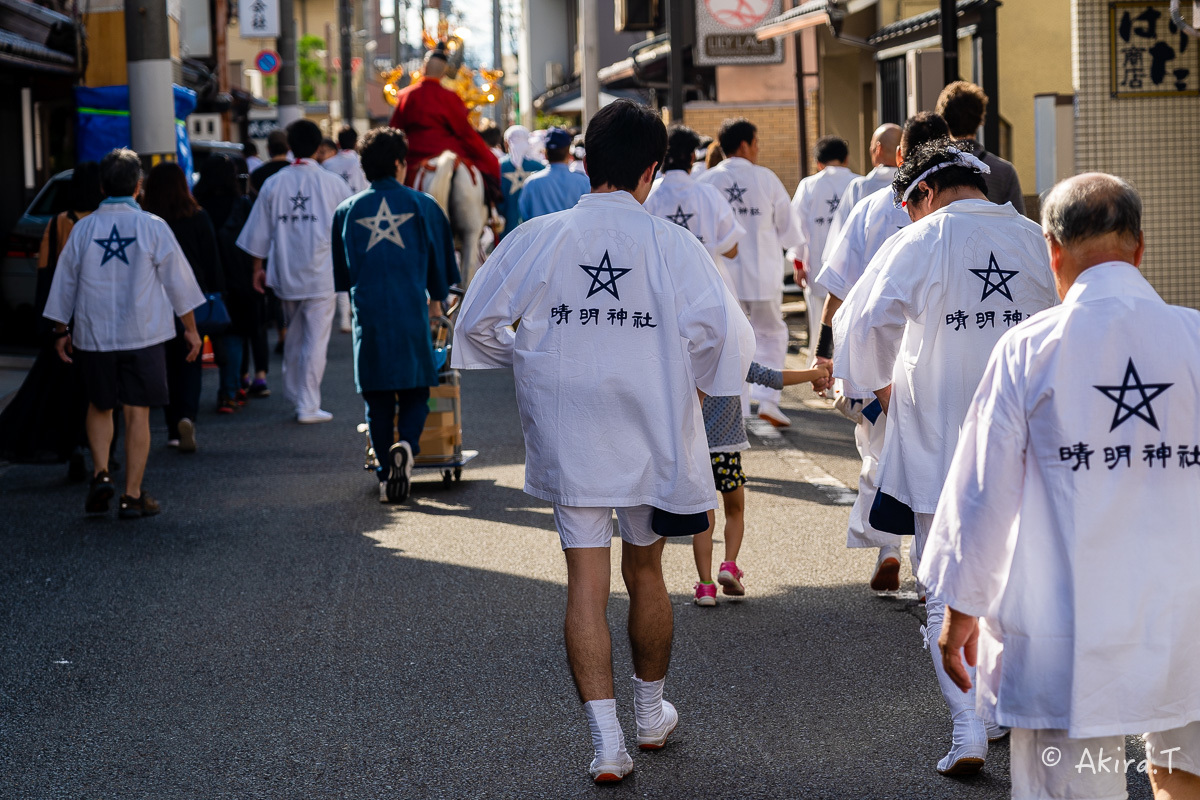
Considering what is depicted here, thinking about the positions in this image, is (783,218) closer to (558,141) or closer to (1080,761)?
(558,141)

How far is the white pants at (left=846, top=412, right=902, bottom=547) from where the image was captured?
19.8ft

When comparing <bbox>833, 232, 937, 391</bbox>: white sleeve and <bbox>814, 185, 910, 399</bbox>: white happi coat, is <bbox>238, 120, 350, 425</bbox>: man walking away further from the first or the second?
<bbox>833, 232, 937, 391</bbox>: white sleeve

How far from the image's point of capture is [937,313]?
445 centimetres

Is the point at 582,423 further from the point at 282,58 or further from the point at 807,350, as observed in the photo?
the point at 282,58

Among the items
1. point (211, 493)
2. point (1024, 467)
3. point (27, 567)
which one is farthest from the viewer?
point (211, 493)

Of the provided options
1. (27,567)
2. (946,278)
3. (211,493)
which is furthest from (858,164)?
(946,278)

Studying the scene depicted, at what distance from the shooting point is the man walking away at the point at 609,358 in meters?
4.38

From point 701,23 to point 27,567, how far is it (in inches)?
718

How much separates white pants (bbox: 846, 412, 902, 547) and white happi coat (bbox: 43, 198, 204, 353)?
4.08 m

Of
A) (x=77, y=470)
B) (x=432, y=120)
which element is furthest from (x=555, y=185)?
(x=77, y=470)

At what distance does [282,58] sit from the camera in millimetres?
27609

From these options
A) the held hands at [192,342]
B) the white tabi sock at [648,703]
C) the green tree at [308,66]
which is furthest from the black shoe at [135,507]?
the green tree at [308,66]

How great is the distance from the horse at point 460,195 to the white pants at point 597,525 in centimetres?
918

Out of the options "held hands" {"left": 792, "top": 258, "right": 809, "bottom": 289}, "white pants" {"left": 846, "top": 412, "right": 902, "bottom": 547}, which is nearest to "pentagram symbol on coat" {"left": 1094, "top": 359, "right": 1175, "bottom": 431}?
"white pants" {"left": 846, "top": 412, "right": 902, "bottom": 547}
